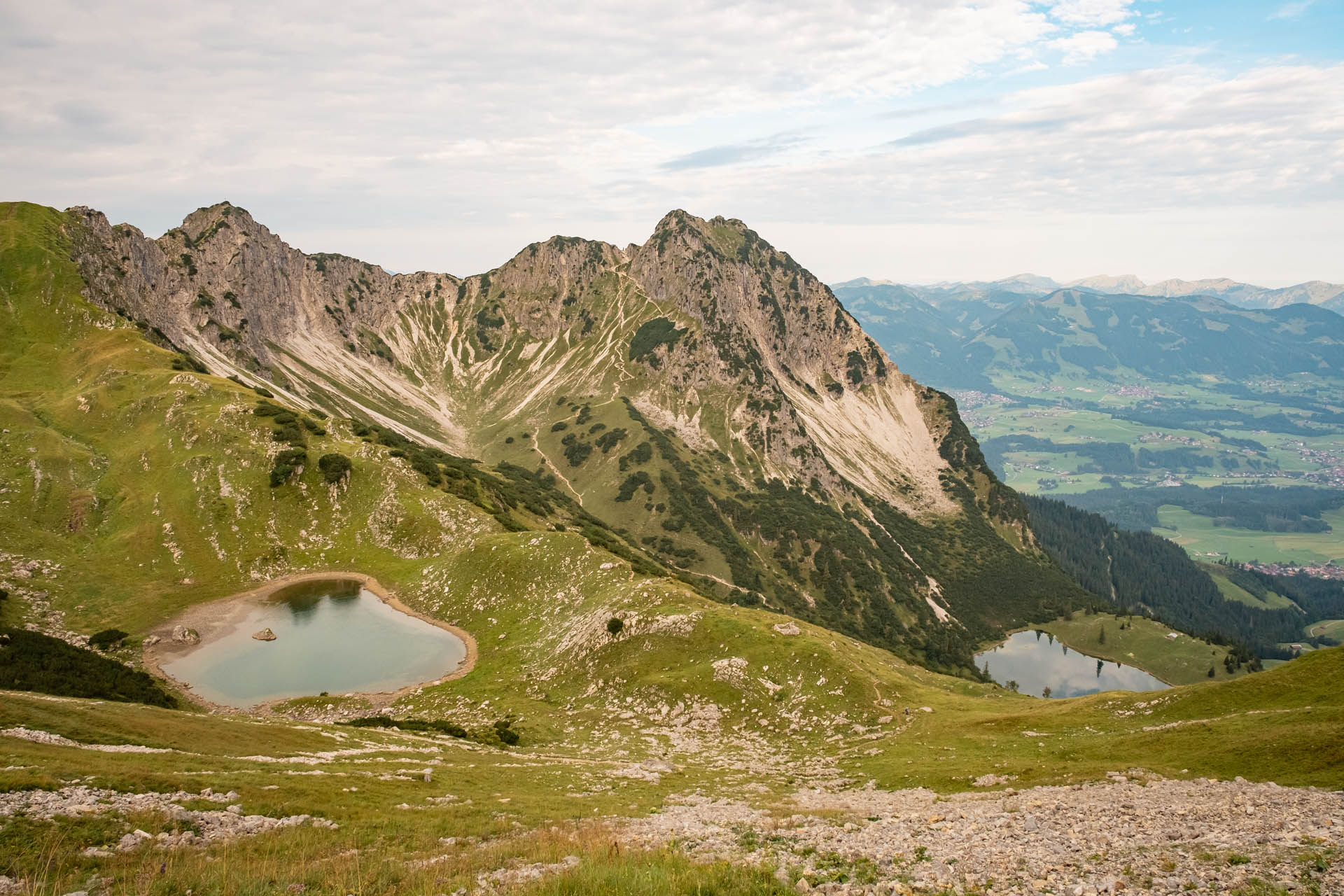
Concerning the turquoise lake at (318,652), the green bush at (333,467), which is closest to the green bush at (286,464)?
the green bush at (333,467)

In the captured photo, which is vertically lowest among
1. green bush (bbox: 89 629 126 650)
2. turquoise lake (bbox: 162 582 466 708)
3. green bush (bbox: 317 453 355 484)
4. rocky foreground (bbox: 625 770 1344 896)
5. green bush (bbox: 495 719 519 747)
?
green bush (bbox: 495 719 519 747)

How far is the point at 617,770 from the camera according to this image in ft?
166

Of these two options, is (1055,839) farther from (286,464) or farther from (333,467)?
(286,464)

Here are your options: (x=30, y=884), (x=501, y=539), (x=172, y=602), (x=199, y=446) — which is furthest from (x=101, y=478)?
(x=30, y=884)

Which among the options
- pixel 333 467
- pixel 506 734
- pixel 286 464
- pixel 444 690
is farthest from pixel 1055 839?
pixel 286 464

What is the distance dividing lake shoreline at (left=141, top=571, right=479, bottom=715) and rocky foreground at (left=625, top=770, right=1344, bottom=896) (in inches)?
1877

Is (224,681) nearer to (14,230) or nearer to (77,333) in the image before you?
(77,333)

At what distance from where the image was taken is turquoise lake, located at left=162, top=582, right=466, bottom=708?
72.2m

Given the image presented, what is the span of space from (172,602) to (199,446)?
3367 centimetres

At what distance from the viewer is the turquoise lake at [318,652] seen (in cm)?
7219

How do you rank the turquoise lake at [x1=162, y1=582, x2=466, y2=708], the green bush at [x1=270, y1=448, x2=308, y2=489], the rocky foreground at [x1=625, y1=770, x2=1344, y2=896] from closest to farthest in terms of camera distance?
the rocky foreground at [x1=625, y1=770, x2=1344, y2=896]
the turquoise lake at [x1=162, y1=582, x2=466, y2=708]
the green bush at [x1=270, y1=448, x2=308, y2=489]

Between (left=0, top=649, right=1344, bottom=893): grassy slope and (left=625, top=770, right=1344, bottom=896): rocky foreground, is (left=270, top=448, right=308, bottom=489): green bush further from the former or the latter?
(left=625, top=770, right=1344, bottom=896): rocky foreground

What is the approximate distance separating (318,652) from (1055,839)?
260ft

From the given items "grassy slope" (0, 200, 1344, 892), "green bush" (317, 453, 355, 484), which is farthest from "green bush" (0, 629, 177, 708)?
"green bush" (317, 453, 355, 484)
